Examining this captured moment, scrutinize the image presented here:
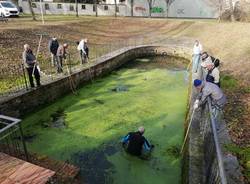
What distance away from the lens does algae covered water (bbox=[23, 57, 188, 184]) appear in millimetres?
7832

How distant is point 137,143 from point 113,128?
7.57 feet

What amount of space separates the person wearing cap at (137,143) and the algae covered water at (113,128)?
10.0 inches

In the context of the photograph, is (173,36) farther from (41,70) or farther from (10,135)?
(10,135)

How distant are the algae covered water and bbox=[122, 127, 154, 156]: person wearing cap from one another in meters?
0.25

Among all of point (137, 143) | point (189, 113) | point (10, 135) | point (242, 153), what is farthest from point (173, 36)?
point (10, 135)

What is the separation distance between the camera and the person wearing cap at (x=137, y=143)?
26.1 ft

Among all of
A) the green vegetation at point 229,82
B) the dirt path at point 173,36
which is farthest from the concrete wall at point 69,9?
the green vegetation at point 229,82

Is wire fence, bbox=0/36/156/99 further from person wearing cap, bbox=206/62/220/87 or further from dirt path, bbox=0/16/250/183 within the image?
person wearing cap, bbox=206/62/220/87

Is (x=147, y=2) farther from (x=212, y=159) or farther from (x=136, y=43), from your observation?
(x=212, y=159)

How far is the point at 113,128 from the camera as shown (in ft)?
33.2

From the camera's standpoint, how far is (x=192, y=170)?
19.8ft

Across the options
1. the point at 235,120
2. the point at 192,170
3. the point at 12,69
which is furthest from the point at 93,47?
the point at 192,170

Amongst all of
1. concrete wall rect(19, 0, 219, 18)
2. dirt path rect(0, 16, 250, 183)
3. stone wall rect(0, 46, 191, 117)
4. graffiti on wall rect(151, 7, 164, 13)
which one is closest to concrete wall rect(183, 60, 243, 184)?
dirt path rect(0, 16, 250, 183)

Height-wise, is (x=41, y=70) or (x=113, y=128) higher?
(x=41, y=70)
